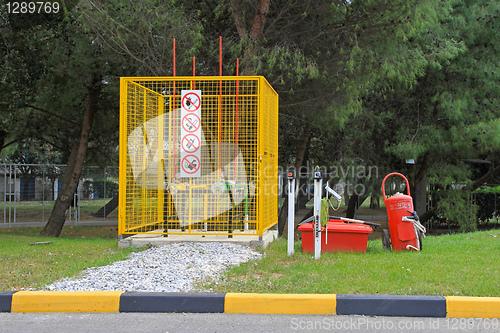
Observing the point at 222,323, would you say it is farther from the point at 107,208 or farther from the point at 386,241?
the point at 107,208

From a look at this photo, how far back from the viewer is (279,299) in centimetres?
508

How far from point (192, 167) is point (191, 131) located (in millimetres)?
661

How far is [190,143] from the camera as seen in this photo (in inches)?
324

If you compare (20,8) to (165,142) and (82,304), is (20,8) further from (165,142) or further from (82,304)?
(82,304)

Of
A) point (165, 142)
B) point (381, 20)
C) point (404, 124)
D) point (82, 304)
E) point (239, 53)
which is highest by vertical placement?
point (381, 20)

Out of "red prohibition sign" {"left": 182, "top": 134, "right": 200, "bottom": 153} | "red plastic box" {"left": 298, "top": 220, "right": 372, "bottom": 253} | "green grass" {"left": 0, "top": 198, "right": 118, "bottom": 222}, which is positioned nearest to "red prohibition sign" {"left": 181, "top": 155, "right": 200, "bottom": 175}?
"red prohibition sign" {"left": 182, "top": 134, "right": 200, "bottom": 153}

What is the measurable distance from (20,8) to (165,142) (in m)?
7.15

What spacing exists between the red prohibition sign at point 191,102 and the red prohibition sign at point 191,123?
127mm

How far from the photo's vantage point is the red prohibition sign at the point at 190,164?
27.1 feet

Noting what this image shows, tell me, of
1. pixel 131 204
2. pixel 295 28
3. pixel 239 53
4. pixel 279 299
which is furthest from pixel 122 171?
pixel 295 28

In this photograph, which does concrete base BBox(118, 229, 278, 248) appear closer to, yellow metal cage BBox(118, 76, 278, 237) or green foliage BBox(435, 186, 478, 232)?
yellow metal cage BBox(118, 76, 278, 237)

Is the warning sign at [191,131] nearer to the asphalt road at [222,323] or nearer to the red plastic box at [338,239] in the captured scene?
the red plastic box at [338,239]

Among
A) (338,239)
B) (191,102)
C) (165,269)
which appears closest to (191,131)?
(191,102)

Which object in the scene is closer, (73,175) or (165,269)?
(165,269)
